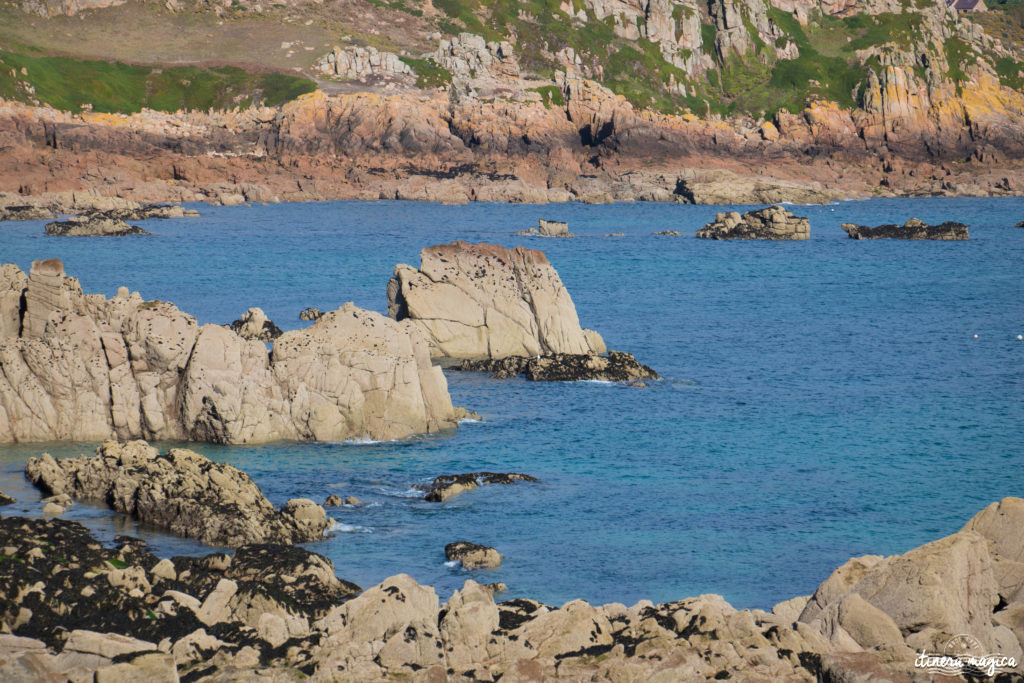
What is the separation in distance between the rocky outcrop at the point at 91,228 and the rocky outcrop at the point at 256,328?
61.9m

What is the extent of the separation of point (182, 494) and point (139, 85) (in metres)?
149

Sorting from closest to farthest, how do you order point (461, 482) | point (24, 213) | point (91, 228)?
point (461, 482)
point (91, 228)
point (24, 213)

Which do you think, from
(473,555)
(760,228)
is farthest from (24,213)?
(473,555)

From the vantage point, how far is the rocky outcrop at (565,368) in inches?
1820

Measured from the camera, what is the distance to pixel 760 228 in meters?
116

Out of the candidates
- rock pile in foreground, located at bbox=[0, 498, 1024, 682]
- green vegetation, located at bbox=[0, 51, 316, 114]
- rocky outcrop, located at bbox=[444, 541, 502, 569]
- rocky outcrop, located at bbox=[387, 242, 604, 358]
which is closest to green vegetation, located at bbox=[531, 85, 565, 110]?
green vegetation, located at bbox=[0, 51, 316, 114]

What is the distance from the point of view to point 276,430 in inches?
1379

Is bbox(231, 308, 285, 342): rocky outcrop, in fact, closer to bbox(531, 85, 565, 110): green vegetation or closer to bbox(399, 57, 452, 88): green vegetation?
bbox(399, 57, 452, 88): green vegetation

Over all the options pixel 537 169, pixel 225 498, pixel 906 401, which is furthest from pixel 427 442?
pixel 537 169

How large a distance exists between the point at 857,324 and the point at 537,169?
336ft

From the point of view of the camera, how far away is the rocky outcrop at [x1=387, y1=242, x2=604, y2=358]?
159 feet

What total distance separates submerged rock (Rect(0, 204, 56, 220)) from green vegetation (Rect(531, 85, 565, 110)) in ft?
250

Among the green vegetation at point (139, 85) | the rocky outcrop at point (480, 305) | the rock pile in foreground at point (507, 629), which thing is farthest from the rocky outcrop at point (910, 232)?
the rock pile in foreground at point (507, 629)

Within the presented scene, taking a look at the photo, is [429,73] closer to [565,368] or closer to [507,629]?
[565,368]
